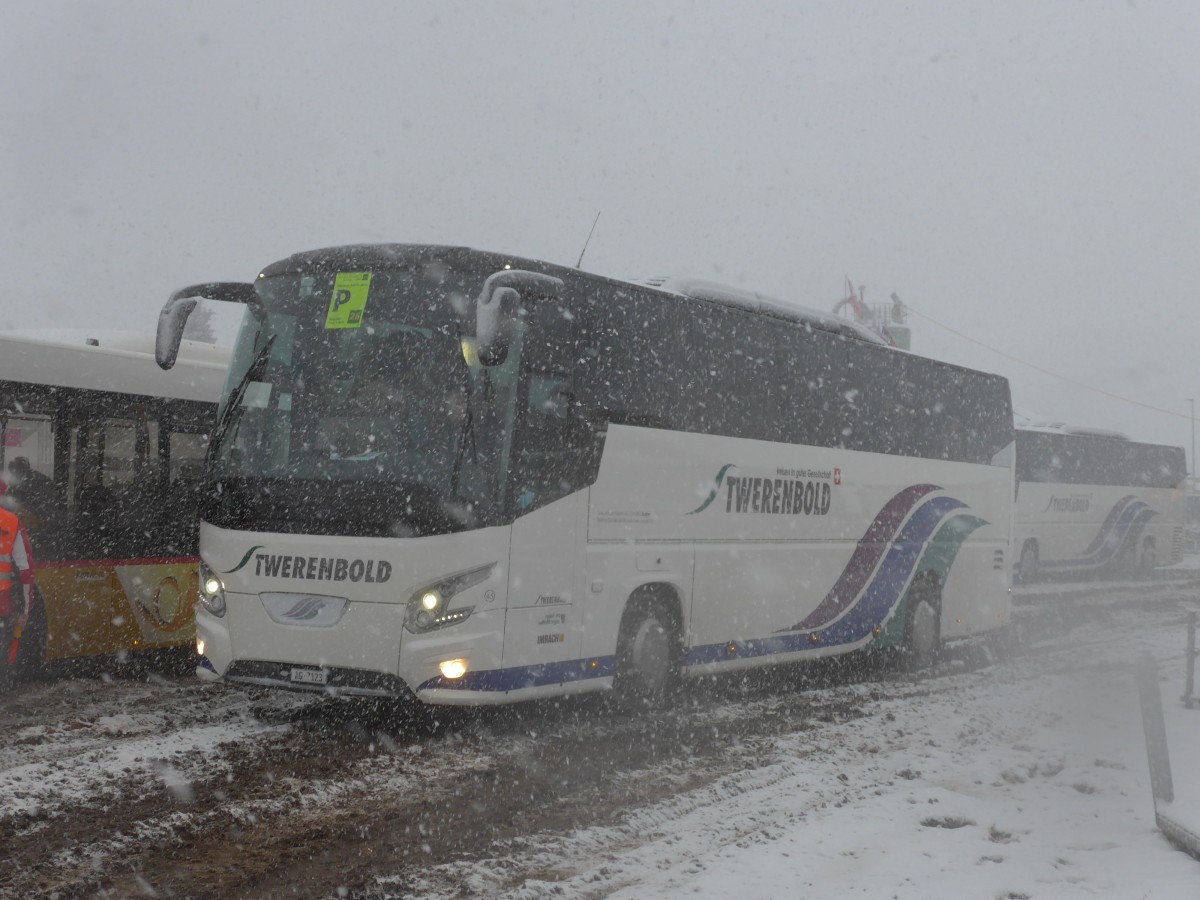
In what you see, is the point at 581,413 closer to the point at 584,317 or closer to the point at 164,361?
the point at 584,317

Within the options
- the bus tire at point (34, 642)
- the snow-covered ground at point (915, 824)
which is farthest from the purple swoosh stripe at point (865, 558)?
the bus tire at point (34, 642)

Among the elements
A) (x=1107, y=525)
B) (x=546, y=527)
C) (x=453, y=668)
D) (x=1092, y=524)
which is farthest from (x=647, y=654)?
(x=1107, y=525)

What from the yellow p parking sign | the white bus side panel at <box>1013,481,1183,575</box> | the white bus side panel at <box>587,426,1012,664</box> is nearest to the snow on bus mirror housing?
the yellow p parking sign

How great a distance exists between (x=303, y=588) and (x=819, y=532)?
577cm

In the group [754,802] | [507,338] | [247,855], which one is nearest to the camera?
[247,855]

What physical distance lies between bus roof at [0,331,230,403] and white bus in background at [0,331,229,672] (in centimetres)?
1

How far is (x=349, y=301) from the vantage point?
880 centimetres

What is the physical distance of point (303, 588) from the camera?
27.7ft

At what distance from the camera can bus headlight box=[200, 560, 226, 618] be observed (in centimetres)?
877

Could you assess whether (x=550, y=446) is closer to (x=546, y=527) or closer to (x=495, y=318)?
(x=546, y=527)

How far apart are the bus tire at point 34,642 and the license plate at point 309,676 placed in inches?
139

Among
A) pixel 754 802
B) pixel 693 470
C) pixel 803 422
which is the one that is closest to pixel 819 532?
pixel 803 422

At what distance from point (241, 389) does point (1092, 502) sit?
2891 cm

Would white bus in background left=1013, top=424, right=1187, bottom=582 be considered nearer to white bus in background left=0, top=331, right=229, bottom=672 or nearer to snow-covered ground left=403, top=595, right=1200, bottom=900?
snow-covered ground left=403, top=595, right=1200, bottom=900
